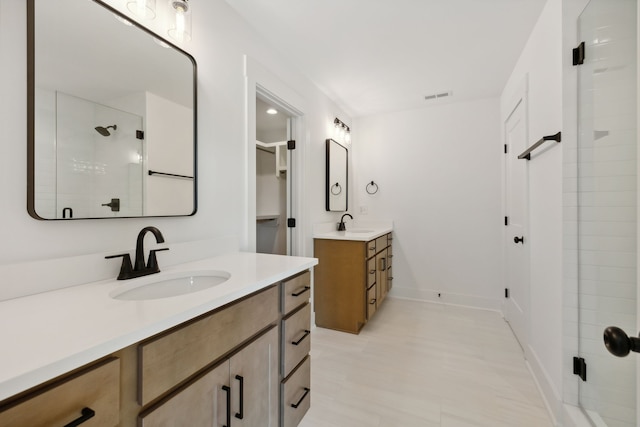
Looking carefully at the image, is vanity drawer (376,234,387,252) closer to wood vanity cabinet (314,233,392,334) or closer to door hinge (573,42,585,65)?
wood vanity cabinet (314,233,392,334)

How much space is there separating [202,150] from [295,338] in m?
1.09

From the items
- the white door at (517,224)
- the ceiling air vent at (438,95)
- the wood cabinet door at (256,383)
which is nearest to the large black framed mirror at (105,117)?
the wood cabinet door at (256,383)

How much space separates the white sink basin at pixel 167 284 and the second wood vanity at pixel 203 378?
0.92ft

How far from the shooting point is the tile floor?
147 cm

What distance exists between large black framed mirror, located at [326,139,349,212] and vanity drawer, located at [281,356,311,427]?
1.80 meters

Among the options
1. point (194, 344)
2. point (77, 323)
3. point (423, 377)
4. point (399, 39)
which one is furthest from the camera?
point (399, 39)

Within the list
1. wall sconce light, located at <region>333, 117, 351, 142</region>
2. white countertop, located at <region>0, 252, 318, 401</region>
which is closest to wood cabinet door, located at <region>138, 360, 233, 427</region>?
white countertop, located at <region>0, 252, 318, 401</region>

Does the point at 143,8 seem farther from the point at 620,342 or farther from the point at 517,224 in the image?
the point at 517,224

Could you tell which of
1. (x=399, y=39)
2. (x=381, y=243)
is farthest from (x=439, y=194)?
(x=399, y=39)

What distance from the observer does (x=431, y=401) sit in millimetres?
1581

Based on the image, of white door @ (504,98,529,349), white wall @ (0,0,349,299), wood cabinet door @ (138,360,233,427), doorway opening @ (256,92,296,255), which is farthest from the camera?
doorway opening @ (256,92,296,255)

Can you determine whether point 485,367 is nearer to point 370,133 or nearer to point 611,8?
point 611,8

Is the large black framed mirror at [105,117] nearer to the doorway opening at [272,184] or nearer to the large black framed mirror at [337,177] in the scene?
the large black framed mirror at [337,177]

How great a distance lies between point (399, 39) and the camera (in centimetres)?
196
